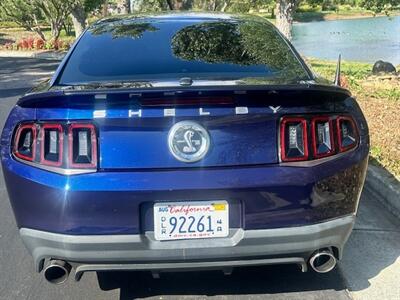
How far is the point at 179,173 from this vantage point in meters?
2.85

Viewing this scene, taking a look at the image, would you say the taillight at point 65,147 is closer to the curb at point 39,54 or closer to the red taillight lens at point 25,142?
the red taillight lens at point 25,142

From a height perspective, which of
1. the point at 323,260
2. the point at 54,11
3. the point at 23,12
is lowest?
the point at 23,12

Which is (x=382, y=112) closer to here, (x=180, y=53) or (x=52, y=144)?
(x=180, y=53)

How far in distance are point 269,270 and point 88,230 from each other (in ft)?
4.63

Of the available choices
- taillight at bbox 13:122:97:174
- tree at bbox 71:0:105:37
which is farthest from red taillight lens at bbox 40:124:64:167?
tree at bbox 71:0:105:37

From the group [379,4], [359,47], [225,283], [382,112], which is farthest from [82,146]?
[359,47]

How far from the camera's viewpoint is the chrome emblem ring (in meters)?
2.84

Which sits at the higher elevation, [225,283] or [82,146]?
[82,146]

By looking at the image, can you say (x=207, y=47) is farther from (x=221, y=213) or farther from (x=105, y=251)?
(x=105, y=251)

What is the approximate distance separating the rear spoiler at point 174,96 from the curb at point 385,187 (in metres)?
2.29

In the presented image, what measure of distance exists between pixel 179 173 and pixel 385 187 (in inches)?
114

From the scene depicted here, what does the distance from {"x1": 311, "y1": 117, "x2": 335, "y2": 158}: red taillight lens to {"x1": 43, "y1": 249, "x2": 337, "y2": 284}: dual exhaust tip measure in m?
0.54

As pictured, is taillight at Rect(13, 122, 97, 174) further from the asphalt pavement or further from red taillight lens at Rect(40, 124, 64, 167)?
the asphalt pavement

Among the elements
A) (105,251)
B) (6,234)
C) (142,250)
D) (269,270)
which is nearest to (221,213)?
(142,250)
